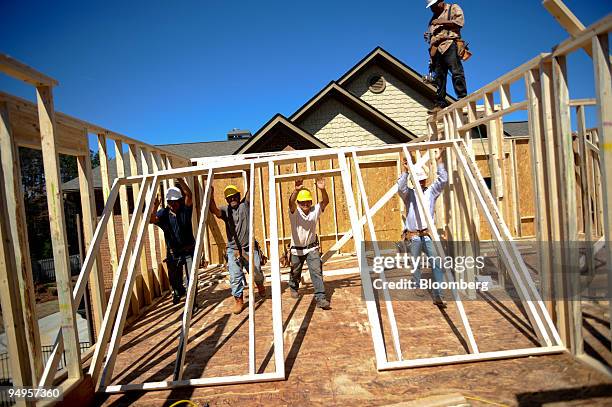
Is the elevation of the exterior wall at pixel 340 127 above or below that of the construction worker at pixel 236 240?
above

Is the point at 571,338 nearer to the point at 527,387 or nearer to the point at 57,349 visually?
the point at 527,387

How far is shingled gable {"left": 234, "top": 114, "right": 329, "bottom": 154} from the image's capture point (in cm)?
1150

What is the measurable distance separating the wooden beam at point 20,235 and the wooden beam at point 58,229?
24 centimetres

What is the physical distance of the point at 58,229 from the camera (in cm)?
Answer: 328

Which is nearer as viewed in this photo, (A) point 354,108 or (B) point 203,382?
(B) point 203,382

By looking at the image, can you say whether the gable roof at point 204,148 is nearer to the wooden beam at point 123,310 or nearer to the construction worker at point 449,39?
the construction worker at point 449,39

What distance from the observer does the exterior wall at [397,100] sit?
43.7 ft

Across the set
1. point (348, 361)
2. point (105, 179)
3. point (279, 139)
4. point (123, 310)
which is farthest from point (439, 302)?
point (279, 139)

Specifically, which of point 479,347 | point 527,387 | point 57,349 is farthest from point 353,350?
point 57,349

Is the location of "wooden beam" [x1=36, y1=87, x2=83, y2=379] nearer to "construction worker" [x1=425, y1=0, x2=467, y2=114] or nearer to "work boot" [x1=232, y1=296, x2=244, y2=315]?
"work boot" [x1=232, y1=296, x2=244, y2=315]

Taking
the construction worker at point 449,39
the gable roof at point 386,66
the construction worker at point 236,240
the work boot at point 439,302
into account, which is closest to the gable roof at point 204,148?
the gable roof at point 386,66

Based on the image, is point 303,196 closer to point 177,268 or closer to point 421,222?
point 421,222

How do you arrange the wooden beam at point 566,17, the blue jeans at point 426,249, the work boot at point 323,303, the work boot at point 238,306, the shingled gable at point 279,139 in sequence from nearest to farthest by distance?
the wooden beam at point 566,17, the blue jeans at point 426,249, the work boot at point 323,303, the work boot at point 238,306, the shingled gable at point 279,139

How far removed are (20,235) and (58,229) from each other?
34cm
